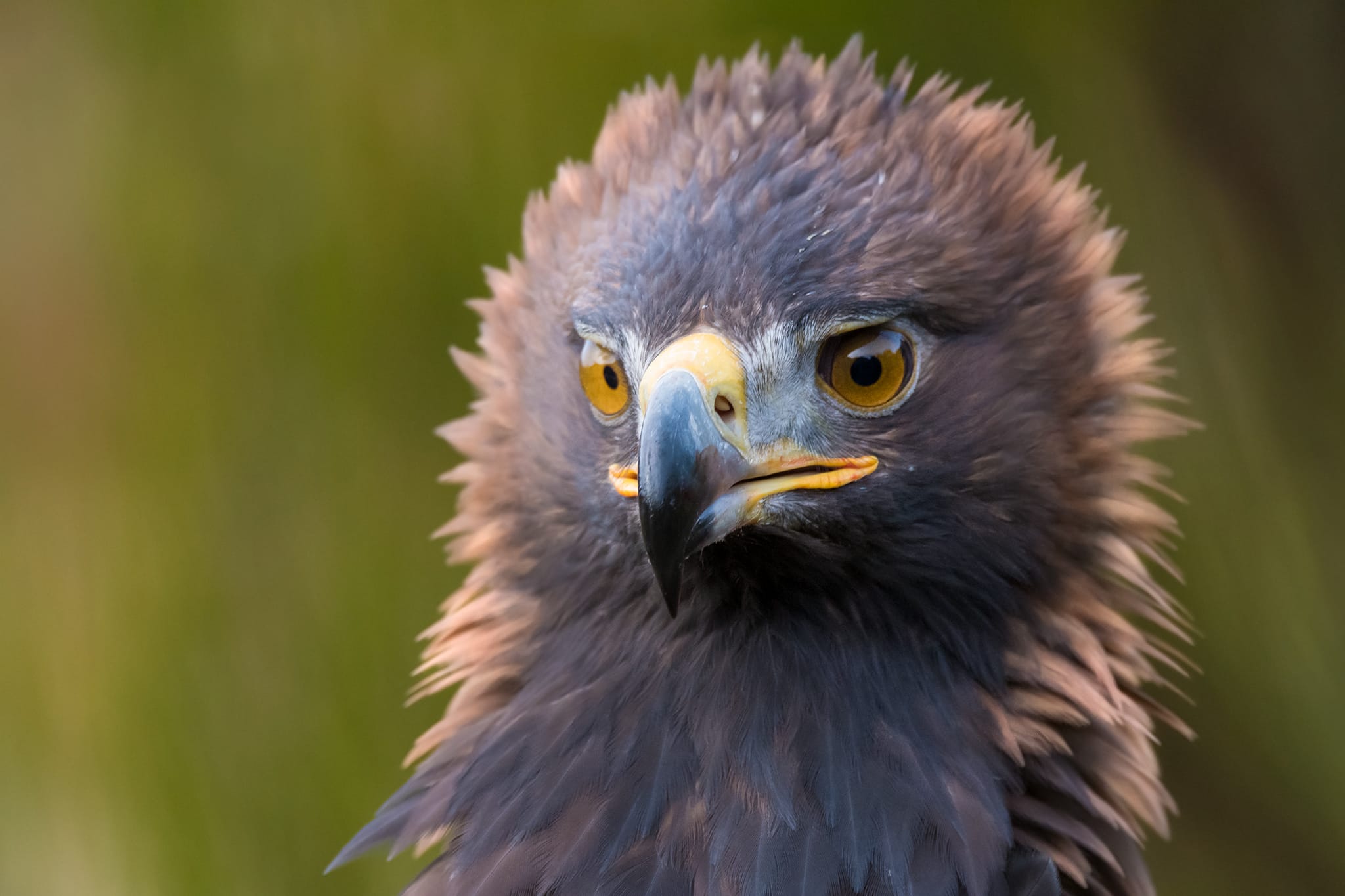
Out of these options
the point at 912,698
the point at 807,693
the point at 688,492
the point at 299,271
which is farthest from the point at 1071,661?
the point at 299,271

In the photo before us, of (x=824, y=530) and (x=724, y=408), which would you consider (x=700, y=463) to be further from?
(x=824, y=530)

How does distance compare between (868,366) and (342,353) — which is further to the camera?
(342,353)

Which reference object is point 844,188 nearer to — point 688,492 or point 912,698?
point 688,492

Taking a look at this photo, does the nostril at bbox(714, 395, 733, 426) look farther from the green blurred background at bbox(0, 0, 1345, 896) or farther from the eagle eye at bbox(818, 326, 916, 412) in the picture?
the green blurred background at bbox(0, 0, 1345, 896)

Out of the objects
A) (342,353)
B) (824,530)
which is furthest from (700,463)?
(342,353)

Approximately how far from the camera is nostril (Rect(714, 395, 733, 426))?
1.33 meters

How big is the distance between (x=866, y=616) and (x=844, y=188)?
1.66ft

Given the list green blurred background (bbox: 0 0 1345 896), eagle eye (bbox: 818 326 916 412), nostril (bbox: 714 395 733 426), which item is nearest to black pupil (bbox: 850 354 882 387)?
eagle eye (bbox: 818 326 916 412)

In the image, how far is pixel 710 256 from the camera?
139 cm

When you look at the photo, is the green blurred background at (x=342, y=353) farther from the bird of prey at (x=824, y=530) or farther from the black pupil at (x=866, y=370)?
the black pupil at (x=866, y=370)

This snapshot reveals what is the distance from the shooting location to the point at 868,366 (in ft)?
4.65

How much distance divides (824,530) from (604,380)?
324 mm

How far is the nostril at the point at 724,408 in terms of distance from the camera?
133cm

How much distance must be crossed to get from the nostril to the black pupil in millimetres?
167
